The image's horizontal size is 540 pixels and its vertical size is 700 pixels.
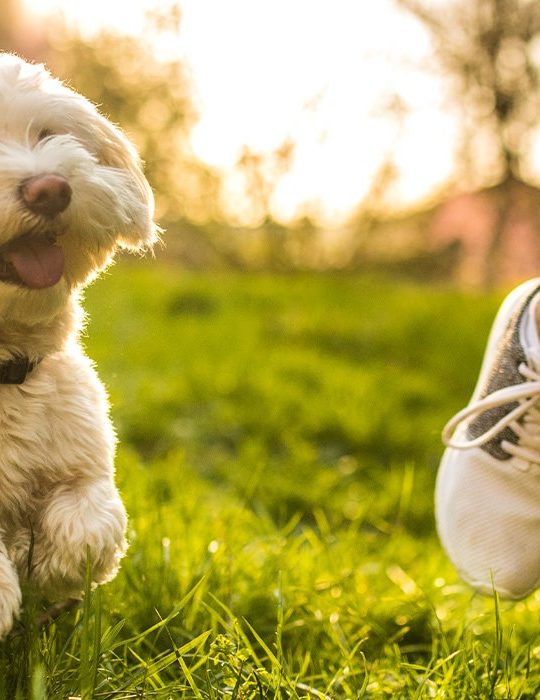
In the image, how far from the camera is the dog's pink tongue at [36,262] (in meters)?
1.63

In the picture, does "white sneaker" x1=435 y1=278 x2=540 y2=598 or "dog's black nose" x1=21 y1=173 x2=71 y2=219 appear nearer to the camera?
"dog's black nose" x1=21 y1=173 x2=71 y2=219

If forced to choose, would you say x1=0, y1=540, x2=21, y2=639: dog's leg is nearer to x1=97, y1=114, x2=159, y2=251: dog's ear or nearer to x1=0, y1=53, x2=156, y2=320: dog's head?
x1=0, y1=53, x2=156, y2=320: dog's head

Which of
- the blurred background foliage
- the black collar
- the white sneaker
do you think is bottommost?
the blurred background foliage

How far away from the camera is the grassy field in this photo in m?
1.88

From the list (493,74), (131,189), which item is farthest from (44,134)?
(493,74)

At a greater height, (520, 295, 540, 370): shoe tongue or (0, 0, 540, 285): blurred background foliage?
(520, 295, 540, 370): shoe tongue

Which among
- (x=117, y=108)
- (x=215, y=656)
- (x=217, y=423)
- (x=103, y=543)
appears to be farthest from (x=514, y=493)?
(x=117, y=108)

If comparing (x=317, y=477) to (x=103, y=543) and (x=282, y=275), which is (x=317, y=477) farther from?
(x=282, y=275)

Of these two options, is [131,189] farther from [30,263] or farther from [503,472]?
[503,472]

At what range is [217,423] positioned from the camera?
199 inches

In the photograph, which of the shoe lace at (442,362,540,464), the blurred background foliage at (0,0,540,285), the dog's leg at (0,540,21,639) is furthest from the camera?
the blurred background foliage at (0,0,540,285)

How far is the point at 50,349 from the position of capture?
1.81 metres

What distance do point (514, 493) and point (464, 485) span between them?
0.17 meters

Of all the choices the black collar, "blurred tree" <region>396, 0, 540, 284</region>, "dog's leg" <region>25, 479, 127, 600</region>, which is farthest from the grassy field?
"blurred tree" <region>396, 0, 540, 284</region>
